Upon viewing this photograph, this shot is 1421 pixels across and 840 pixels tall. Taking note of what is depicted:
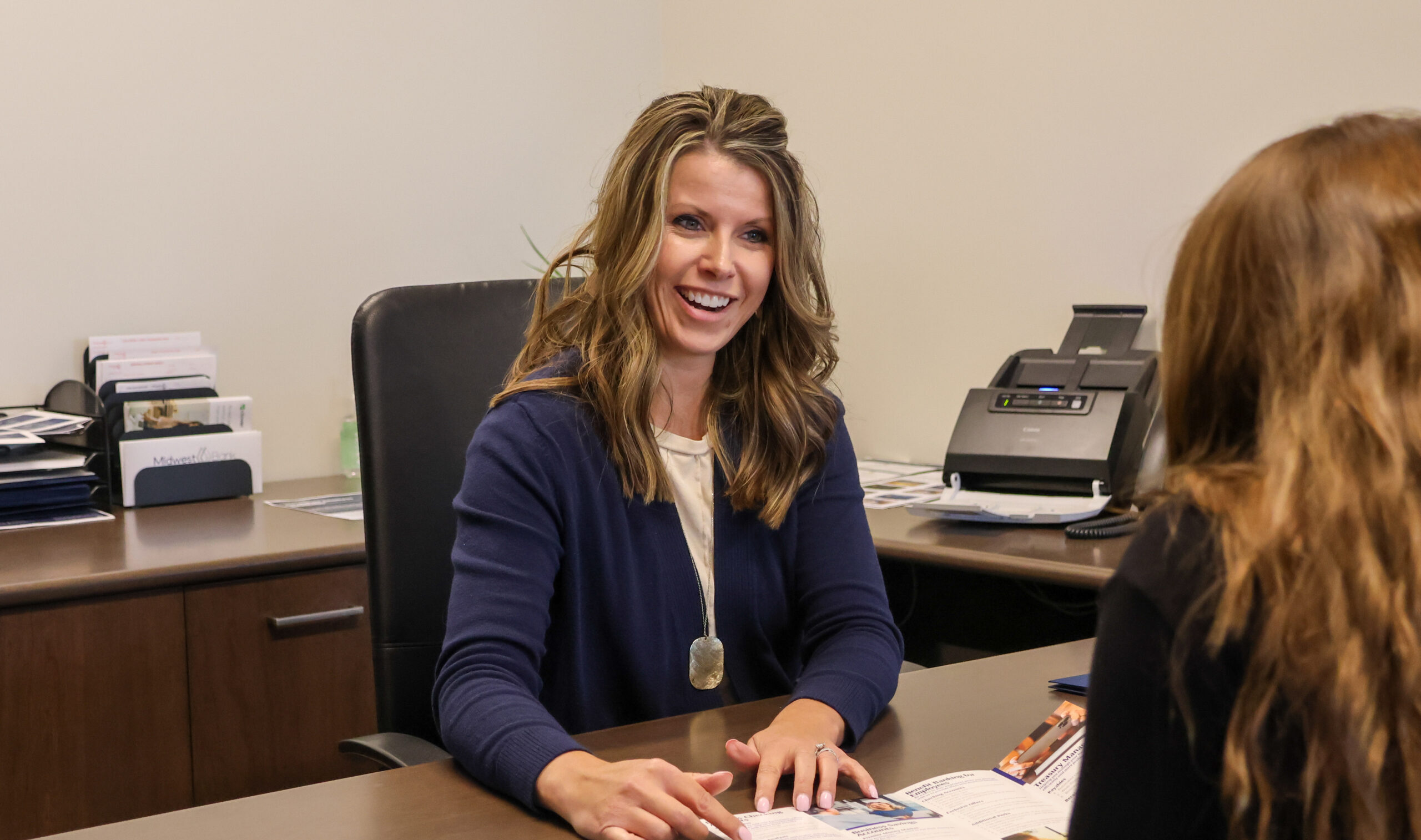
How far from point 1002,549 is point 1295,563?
1.24 m

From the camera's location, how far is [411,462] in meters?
1.49

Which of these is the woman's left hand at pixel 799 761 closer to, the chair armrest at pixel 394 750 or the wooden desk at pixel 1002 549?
the chair armrest at pixel 394 750

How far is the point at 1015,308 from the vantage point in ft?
8.31

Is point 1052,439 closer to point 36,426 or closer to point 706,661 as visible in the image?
point 706,661

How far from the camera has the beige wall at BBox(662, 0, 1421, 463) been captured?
2129 mm

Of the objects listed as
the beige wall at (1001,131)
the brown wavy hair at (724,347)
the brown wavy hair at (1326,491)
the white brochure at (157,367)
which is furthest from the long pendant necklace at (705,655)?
the white brochure at (157,367)

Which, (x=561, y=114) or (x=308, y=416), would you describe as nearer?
(x=308, y=416)

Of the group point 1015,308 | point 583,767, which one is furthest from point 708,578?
point 1015,308

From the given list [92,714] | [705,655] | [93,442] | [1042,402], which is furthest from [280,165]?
[705,655]

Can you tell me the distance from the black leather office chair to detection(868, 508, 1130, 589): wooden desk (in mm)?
662

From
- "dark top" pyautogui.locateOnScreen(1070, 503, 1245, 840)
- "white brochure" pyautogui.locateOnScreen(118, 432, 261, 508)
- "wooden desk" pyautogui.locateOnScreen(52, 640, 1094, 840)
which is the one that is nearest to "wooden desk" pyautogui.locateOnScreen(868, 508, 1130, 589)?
"wooden desk" pyautogui.locateOnScreen(52, 640, 1094, 840)

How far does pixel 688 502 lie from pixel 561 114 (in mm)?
1901

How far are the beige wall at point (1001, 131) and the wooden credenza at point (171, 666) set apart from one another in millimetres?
1297

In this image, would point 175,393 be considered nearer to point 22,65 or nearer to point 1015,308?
point 22,65
